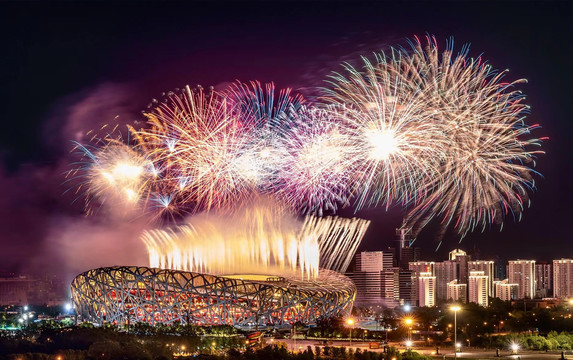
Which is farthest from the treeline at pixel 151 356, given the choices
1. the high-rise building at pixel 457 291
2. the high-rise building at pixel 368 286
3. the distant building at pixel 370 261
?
the distant building at pixel 370 261

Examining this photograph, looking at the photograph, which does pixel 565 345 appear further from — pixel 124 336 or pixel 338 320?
pixel 124 336

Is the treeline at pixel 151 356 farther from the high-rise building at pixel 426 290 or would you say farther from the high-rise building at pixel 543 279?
the high-rise building at pixel 543 279

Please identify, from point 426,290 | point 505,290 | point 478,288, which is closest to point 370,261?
point 426,290

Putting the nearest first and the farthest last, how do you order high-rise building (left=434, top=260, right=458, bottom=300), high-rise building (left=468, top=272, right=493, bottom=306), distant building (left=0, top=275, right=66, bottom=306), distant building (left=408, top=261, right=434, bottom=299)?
1. high-rise building (left=468, top=272, right=493, bottom=306)
2. distant building (left=0, top=275, right=66, bottom=306)
3. distant building (left=408, top=261, right=434, bottom=299)
4. high-rise building (left=434, top=260, right=458, bottom=300)

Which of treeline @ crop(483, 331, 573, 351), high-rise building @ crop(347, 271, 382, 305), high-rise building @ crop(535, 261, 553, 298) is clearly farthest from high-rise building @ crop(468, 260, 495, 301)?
treeline @ crop(483, 331, 573, 351)

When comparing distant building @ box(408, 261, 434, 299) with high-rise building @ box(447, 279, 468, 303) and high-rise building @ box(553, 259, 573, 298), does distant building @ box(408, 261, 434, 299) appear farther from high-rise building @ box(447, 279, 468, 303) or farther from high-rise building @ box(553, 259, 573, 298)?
high-rise building @ box(553, 259, 573, 298)

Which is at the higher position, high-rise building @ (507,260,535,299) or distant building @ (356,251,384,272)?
distant building @ (356,251,384,272)
